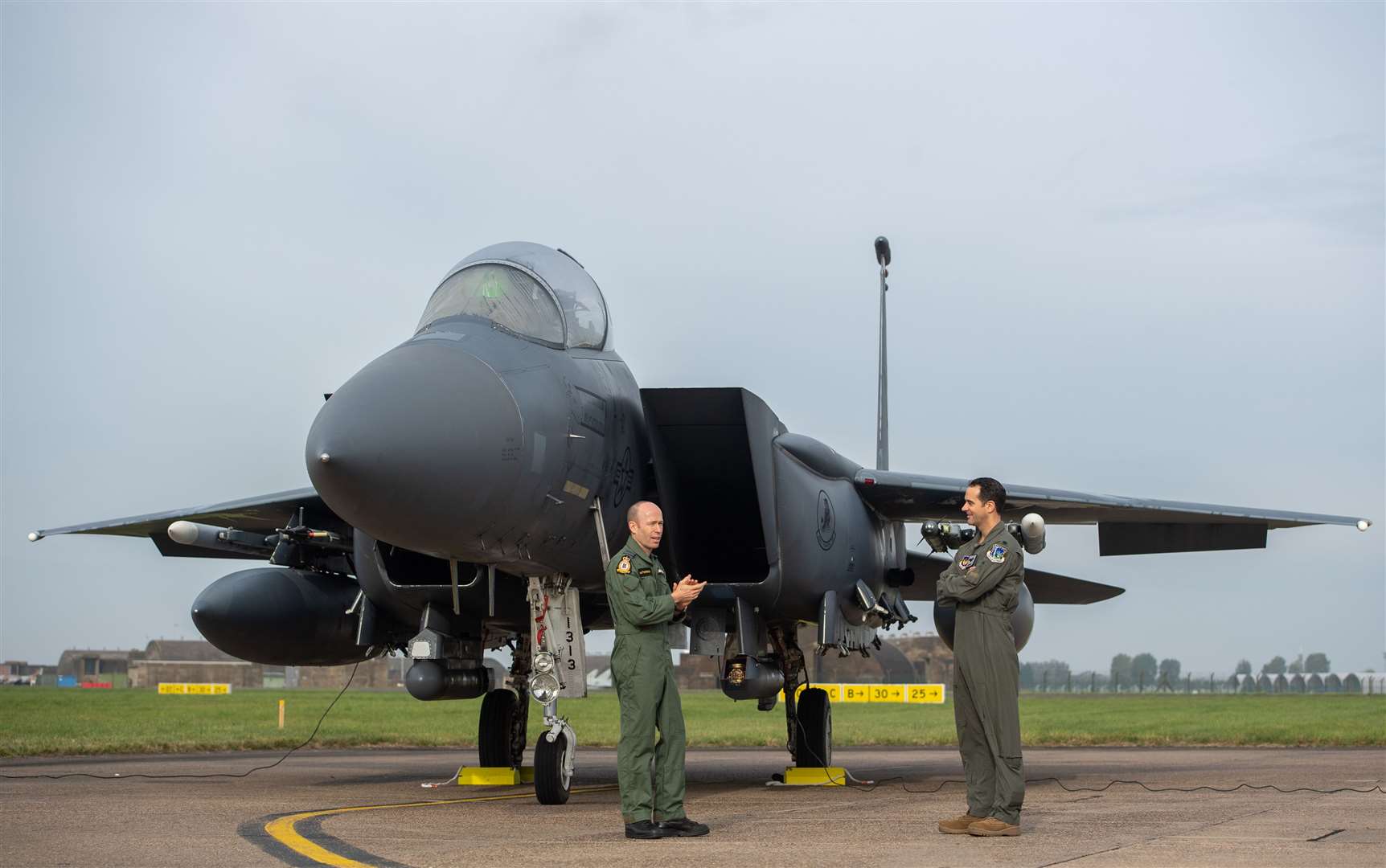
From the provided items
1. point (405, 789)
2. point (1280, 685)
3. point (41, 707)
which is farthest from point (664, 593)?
point (1280, 685)

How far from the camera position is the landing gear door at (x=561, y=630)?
815 centimetres

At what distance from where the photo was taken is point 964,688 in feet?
21.6

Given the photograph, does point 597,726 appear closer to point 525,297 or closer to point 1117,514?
point 1117,514

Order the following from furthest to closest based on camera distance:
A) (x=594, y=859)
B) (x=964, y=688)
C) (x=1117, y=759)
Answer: (x=1117, y=759), (x=964, y=688), (x=594, y=859)

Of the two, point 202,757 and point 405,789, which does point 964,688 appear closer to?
point 405,789

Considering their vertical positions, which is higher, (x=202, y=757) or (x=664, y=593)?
(x=664, y=593)

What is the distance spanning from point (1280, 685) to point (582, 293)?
7831 centimetres

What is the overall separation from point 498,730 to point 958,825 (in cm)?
564

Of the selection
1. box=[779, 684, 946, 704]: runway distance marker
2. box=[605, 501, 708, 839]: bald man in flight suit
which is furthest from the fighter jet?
box=[779, 684, 946, 704]: runway distance marker

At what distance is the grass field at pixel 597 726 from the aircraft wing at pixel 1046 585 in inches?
256

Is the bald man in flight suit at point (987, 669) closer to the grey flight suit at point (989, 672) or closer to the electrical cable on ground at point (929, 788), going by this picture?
the grey flight suit at point (989, 672)

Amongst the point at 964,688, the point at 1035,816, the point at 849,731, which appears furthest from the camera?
the point at 849,731

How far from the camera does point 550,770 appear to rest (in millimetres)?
8211

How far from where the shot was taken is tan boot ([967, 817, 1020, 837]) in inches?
248
